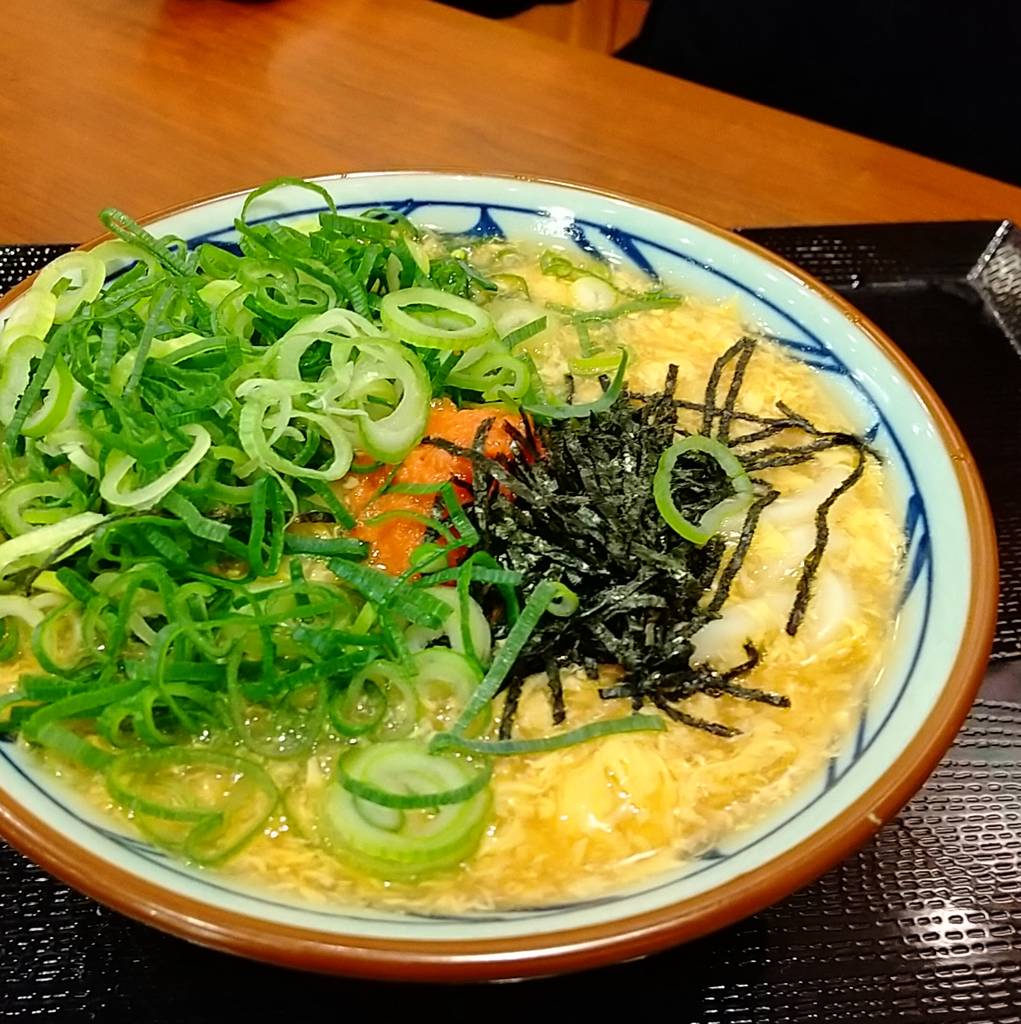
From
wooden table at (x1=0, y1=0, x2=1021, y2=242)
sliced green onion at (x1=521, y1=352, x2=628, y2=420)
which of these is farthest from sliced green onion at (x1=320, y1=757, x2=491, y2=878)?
wooden table at (x1=0, y1=0, x2=1021, y2=242)

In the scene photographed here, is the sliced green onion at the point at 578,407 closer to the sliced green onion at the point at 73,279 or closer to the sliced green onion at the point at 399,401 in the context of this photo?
the sliced green onion at the point at 399,401

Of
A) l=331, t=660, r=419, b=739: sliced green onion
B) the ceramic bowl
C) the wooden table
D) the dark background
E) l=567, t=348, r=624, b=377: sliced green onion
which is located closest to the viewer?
the ceramic bowl

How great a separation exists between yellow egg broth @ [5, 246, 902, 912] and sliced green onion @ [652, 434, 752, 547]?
0.06 metres

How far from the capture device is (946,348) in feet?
6.30

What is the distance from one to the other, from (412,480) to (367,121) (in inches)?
58.8

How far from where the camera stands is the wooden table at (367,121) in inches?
88.9

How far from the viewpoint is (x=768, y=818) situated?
102 centimetres

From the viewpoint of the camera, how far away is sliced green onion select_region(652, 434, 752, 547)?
4.03 feet

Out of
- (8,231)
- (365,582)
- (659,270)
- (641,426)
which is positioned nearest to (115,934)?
(365,582)

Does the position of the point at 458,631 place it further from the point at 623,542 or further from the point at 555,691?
the point at 623,542

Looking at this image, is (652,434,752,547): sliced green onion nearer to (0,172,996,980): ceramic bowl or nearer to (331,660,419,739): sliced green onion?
(0,172,996,980): ceramic bowl

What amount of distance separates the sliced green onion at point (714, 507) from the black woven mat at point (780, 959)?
1.47 feet

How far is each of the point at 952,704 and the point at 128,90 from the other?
2.37 meters

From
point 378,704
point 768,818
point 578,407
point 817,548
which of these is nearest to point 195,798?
point 378,704
